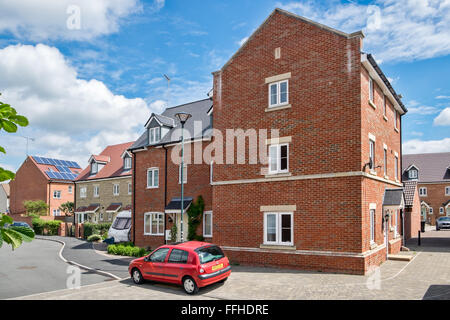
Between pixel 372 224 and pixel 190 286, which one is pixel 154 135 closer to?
pixel 190 286

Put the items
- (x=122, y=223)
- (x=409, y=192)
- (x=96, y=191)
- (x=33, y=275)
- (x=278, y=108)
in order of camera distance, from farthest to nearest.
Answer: (x=96, y=191)
(x=122, y=223)
(x=409, y=192)
(x=278, y=108)
(x=33, y=275)

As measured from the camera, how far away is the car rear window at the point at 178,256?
11.6 metres

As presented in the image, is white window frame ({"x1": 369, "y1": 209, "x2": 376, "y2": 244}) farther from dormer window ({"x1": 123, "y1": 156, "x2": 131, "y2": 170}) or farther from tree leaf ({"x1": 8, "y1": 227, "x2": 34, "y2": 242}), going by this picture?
dormer window ({"x1": 123, "y1": 156, "x2": 131, "y2": 170})

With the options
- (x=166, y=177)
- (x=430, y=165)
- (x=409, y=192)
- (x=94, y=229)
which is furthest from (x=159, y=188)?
(x=430, y=165)

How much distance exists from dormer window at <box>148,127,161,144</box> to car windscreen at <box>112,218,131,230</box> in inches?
268

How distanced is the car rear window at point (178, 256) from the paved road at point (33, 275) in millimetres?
3789

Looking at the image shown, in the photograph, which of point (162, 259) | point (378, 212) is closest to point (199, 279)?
point (162, 259)

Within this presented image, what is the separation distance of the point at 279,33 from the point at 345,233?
→ 30.4 feet

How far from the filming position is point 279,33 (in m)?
15.9

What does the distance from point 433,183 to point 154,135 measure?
151 feet

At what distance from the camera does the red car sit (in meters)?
11.1

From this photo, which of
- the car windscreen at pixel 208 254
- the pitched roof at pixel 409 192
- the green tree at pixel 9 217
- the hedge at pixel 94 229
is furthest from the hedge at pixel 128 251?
the green tree at pixel 9 217

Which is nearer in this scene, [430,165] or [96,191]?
[96,191]

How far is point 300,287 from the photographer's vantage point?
11.5m
